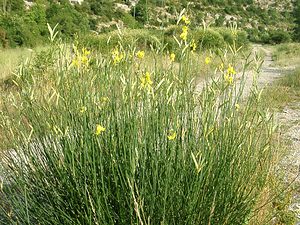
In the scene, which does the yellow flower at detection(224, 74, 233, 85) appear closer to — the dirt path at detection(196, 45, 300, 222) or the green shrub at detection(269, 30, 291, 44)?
the dirt path at detection(196, 45, 300, 222)

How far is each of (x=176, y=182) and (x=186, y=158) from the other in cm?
14

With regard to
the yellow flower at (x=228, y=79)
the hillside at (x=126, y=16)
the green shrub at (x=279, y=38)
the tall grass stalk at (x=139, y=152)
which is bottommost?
the green shrub at (x=279, y=38)

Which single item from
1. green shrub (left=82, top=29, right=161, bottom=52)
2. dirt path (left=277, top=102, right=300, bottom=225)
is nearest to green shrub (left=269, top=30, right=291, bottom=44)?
dirt path (left=277, top=102, right=300, bottom=225)

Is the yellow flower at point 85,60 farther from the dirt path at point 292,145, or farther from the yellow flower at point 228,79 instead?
the dirt path at point 292,145

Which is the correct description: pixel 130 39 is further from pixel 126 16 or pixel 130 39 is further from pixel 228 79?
pixel 126 16

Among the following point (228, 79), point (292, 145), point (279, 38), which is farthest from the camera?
point (279, 38)

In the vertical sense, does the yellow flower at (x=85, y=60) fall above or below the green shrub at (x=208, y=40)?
above

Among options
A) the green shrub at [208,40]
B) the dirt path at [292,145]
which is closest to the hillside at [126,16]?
the green shrub at [208,40]

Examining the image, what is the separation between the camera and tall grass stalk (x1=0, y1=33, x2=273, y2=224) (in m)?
1.74

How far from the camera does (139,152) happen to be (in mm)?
1722

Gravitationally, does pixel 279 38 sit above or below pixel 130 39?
below

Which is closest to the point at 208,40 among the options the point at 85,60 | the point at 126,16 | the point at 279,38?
the point at 126,16

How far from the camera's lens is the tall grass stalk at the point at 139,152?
1736 millimetres

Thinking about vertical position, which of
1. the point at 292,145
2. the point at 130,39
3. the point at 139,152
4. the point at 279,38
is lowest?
the point at 279,38
